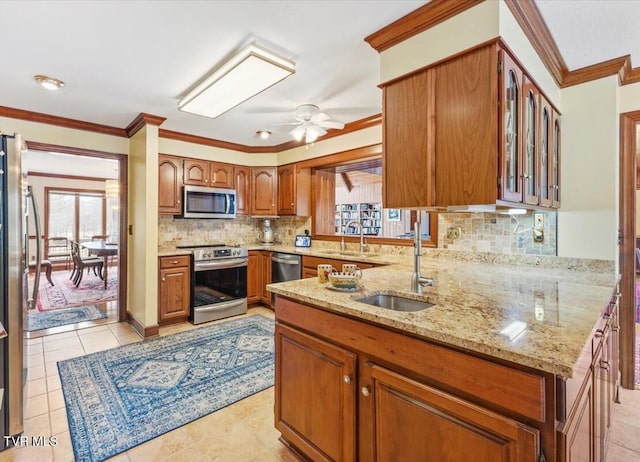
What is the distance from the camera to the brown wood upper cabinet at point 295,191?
4574 millimetres

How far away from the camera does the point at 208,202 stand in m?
4.35

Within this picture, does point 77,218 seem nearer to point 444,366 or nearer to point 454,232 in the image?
point 454,232

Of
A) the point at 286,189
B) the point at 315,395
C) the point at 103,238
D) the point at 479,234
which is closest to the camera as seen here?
the point at 315,395

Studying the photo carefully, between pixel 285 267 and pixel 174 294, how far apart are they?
1393mm

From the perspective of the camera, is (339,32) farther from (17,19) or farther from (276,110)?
(17,19)

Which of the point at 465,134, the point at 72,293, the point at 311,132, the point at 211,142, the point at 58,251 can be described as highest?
the point at 211,142

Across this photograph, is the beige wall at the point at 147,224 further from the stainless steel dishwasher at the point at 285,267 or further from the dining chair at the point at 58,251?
the dining chair at the point at 58,251

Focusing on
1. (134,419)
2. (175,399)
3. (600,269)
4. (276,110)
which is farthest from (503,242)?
(134,419)

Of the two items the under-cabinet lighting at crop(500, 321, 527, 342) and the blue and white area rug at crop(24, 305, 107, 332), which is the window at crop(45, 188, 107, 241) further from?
the under-cabinet lighting at crop(500, 321, 527, 342)

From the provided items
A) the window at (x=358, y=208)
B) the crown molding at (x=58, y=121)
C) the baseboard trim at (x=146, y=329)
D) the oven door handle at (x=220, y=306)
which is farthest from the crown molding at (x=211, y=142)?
the baseboard trim at (x=146, y=329)

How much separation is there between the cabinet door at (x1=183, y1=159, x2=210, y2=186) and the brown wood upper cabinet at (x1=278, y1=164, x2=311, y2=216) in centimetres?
Answer: 110

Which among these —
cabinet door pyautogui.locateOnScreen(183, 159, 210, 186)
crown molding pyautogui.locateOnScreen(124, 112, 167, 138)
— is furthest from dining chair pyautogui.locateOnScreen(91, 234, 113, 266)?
crown molding pyautogui.locateOnScreen(124, 112, 167, 138)

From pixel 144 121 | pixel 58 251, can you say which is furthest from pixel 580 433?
pixel 58 251

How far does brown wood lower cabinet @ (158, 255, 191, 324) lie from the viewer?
375 cm
